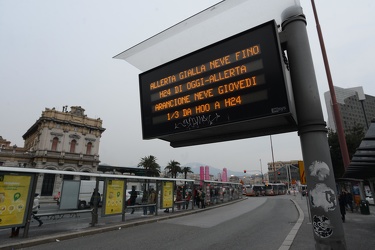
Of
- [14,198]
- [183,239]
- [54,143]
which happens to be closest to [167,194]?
[183,239]

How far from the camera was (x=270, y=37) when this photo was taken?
4227 mm

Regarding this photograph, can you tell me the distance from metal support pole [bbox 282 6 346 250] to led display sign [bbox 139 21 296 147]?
0.85ft

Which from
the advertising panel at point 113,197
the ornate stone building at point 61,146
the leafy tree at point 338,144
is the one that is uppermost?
the ornate stone building at point 61,146

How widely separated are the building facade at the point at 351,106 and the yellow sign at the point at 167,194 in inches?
530

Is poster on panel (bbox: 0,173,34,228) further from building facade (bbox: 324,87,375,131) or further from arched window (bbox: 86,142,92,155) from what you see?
arched window (bbox: 86,142,92,155)

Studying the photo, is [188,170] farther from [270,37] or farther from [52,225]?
[270,37]

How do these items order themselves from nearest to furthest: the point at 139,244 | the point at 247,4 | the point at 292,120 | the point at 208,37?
the point at 292,120 → the point at 247,4 → the point at 208,37 → the point at 139,244

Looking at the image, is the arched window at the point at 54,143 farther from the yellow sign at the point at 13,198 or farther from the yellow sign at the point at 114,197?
the yellow sign at the point at 13,198

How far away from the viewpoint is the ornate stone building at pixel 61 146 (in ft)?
144

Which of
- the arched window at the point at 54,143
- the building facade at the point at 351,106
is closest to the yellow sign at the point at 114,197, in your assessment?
the building facade at the point at 351,106

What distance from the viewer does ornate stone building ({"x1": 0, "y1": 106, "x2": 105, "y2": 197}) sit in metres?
43.8

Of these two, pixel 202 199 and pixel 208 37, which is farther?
pixel 202 199

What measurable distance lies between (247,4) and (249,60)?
3.76 ft

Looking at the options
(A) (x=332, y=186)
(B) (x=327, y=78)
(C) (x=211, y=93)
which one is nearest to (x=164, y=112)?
(C) (x=211, y=93)
